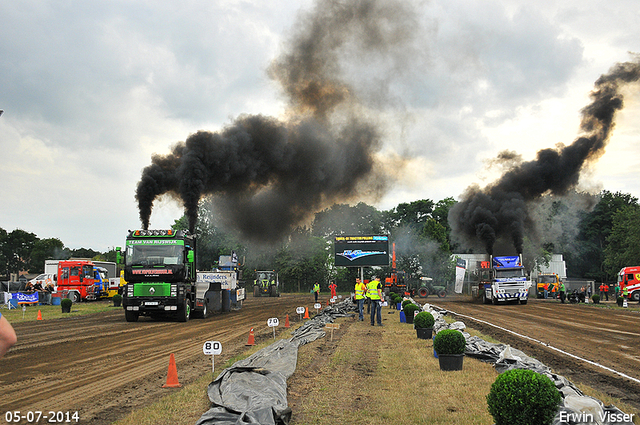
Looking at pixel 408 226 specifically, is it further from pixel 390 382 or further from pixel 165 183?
pixel 390 382

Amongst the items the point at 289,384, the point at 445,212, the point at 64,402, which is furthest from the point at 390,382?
the point at 445,212

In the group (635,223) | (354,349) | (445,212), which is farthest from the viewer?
(445,212)

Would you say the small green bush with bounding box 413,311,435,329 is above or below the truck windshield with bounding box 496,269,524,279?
below

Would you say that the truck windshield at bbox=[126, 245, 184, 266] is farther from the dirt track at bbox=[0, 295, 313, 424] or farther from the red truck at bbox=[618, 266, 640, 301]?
the red truck at bbox=[618, 266, 640, 301]

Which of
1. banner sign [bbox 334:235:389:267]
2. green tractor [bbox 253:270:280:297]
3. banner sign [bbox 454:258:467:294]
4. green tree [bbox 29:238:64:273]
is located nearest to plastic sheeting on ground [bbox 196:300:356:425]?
banner sign [bbox 334:235:389:267]

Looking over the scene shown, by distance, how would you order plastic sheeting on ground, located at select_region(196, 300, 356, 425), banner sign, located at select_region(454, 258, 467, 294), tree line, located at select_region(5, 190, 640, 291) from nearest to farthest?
plastic sheeting on ground, located at select_region(196, 300, 356, 425), banner sign, located at select_region(454, 258, 467, 294), tree line, located at select_region(5, 190, 640, 291)

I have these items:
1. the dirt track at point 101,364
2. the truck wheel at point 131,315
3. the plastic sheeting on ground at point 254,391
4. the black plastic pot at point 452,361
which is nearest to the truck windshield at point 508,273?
the dirt track at point 101,364

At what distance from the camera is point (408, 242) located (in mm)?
76625

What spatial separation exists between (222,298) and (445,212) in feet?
253

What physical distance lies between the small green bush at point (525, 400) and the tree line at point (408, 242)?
52.4 metres

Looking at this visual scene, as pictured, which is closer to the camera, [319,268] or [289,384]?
[289,384]

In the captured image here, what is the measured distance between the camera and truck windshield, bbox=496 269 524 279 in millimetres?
40344

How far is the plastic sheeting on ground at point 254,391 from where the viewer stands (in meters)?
6.12

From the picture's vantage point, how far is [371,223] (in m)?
92.8
